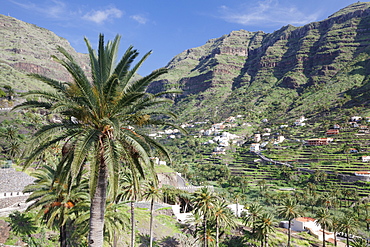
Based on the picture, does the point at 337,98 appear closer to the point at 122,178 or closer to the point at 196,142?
the point at 196,142

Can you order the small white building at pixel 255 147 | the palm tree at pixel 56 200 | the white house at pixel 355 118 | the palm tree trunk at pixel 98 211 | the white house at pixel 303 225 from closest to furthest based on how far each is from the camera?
the palm tree trunk at pixel 98 211 → the palm tree at pixel 56 200 → the white house at pixel 303 225 → the white house at pixel 355 118 → the small white building at pixel 255 147

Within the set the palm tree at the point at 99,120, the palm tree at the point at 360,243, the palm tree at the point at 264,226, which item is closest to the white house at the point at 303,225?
the palm tree at the point at 360,243

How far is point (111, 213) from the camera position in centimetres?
1564

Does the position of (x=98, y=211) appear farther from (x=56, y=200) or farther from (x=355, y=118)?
(x=355, y=118)

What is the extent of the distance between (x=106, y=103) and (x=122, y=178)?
14.5m

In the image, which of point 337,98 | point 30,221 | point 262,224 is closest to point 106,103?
point 30,221

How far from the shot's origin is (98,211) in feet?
24.6

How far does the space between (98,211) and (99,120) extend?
306cm

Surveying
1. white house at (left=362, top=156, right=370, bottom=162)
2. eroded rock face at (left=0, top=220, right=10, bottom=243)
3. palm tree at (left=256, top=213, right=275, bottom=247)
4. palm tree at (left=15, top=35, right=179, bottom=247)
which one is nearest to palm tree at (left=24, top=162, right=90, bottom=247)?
eroded rock face at (left=0, top=220, right=10, bottom=243)

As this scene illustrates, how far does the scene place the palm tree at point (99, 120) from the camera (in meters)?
6.91

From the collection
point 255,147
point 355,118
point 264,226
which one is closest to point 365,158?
point 355,118

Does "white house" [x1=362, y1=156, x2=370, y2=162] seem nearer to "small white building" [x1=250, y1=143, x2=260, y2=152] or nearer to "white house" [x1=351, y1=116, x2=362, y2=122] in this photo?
"white house" [x1=351, y1=116, x2=362, y2=122]

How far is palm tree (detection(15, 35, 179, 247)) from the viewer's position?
6.91 metres

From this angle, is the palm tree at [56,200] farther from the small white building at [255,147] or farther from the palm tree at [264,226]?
the small white building at [255,147]
